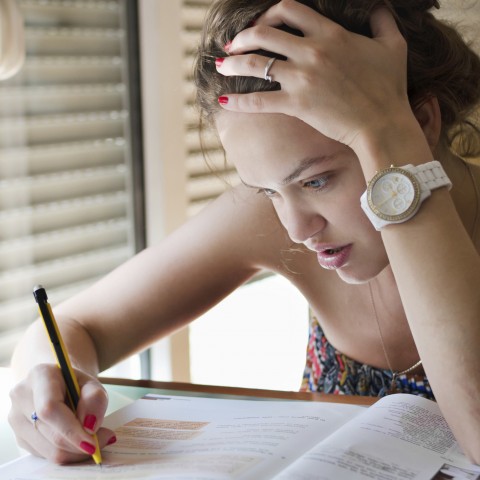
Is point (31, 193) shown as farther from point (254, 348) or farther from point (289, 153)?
point (289, 153)

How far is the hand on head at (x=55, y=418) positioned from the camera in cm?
85

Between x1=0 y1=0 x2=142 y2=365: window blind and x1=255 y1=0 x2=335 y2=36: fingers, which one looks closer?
x1=255 y1=0 x2=335 y2=36: fingers

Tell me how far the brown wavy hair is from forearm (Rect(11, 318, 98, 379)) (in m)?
0.37

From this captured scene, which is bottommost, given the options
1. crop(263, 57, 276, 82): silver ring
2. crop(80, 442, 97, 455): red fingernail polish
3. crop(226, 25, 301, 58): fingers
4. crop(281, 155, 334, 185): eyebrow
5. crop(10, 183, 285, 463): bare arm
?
crop(80, 442, 97, 455): red fingernail polish

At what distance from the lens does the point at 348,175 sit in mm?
1042

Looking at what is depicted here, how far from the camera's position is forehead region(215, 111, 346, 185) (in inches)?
39.6

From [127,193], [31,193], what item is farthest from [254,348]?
[31,193]

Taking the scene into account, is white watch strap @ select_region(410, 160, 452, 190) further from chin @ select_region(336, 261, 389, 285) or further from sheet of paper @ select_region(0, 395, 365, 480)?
sheet of paper @ select_region(0, 395, 365, 480)

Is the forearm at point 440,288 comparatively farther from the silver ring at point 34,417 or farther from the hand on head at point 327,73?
the silver ring at point 34,417

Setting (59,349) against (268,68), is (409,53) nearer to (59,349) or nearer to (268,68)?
(268,68)

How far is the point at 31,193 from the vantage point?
6.72 feet

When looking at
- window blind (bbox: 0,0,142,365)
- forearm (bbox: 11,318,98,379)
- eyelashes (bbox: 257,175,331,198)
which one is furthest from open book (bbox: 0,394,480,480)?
window blind (bbox: 0,0,142,365)

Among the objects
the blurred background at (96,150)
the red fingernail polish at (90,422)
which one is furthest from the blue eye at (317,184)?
the blurred background at (96,150)

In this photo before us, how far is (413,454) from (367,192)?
1.07 ft
